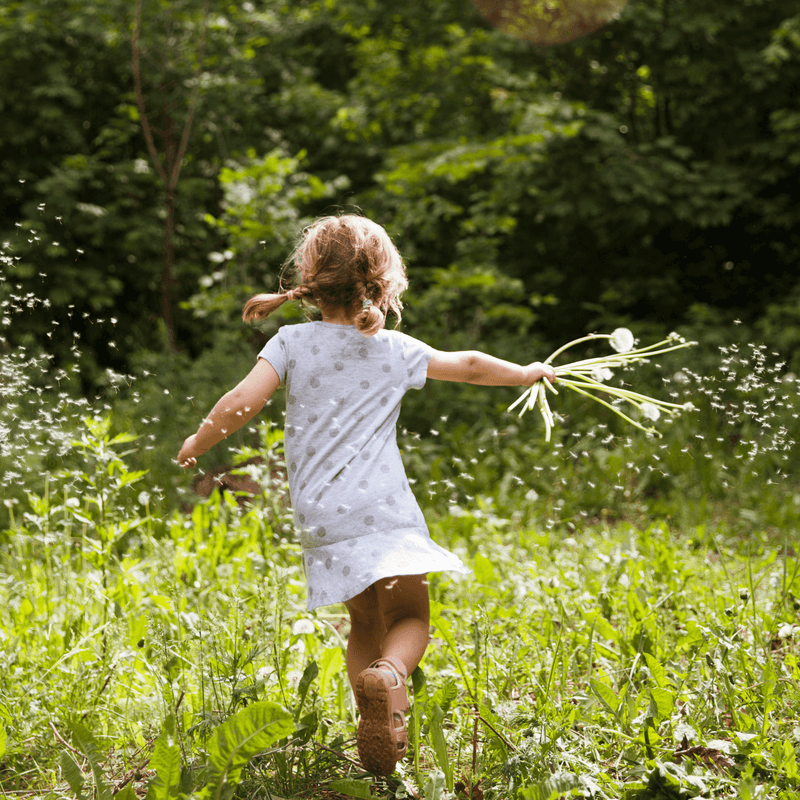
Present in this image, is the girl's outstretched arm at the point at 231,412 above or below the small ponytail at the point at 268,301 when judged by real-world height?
below

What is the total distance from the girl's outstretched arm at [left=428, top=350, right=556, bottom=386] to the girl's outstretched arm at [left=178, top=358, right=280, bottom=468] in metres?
0.44

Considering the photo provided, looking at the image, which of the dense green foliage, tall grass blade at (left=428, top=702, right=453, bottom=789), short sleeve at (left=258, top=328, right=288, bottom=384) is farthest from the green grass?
the dense green foliage

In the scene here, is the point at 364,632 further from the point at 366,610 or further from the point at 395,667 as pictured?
the point at 395,667

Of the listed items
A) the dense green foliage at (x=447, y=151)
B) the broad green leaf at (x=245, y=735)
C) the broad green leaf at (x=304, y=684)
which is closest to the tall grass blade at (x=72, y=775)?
the broad green leaf at (x=245, y=735)

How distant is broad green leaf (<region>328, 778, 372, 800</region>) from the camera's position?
5.28 ft

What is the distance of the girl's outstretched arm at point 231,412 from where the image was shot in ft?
5.81

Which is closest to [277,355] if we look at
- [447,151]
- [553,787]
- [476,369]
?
[476,369]

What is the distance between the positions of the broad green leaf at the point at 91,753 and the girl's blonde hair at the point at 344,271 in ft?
3.35

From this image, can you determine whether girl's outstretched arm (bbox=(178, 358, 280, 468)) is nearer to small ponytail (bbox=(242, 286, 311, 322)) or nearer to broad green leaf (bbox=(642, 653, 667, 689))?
small ponytail (bbox=(242, 286, 311, 322))

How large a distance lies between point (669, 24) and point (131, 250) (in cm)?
555

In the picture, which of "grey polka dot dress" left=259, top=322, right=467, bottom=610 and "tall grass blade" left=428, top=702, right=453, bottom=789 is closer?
"tall grass blade" left=428, top=702, right=453, bottom=789

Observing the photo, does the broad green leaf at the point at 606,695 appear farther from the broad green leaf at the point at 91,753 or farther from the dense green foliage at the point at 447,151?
the dense green foliage at the point at 447,151

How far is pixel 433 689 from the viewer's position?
2221 mm

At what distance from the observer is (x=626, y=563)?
269cm
